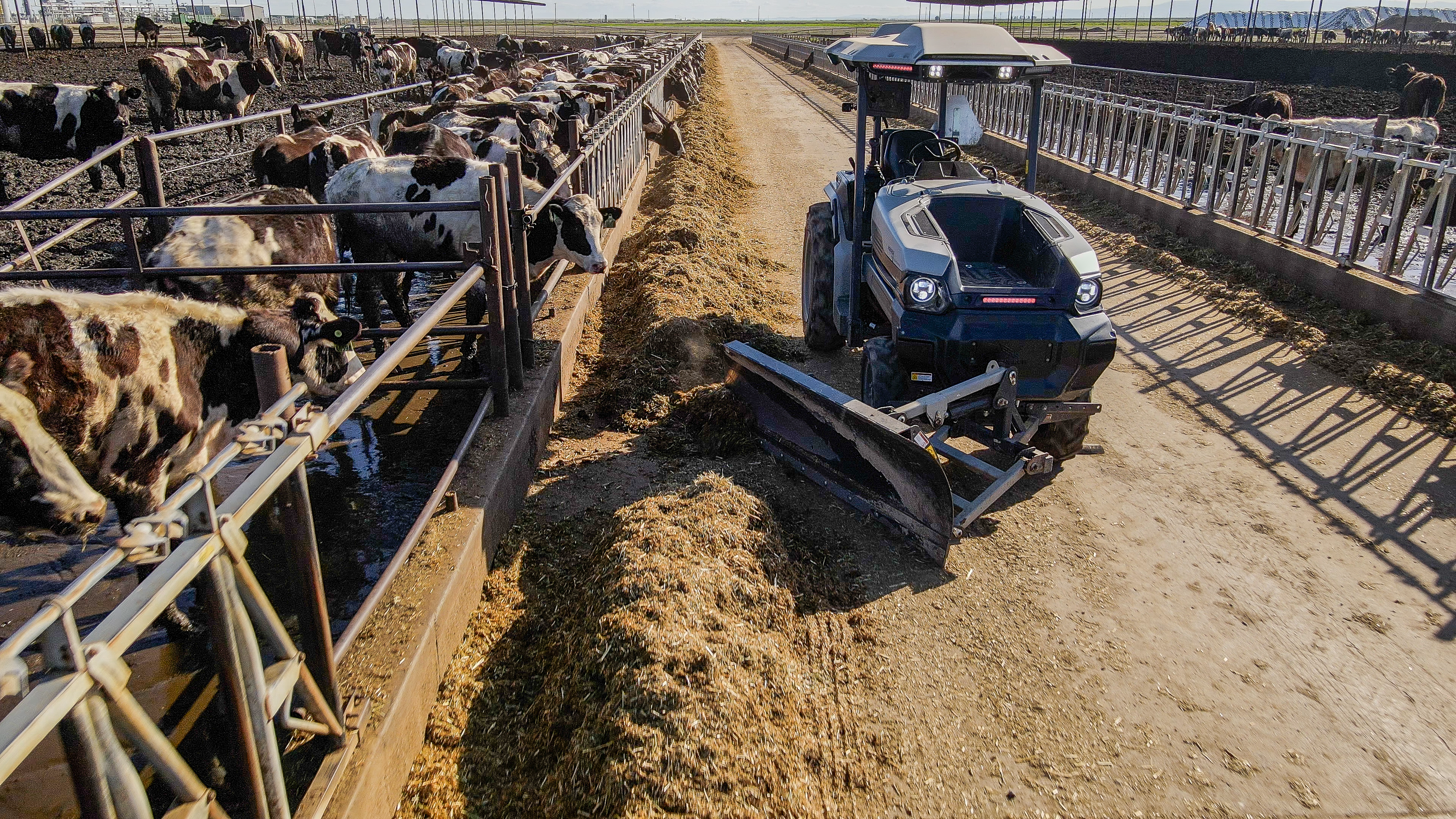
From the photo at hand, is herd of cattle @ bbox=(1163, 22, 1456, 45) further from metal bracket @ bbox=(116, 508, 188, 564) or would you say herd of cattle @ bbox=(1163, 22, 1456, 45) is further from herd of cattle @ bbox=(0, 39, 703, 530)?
metal bracket @ bbox=(116, 508, 188, 564)

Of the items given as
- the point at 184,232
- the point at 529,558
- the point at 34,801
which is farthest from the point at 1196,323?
the point at 34,801

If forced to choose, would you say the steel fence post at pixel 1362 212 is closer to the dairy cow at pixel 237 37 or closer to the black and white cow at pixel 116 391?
the black and white cow at pixel 116 391

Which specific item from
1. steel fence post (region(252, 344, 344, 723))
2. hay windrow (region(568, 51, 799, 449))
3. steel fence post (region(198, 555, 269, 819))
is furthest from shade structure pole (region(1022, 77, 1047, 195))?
steel fence post (region(198, 555, 269, 819))

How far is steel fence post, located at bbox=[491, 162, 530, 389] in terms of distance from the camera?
5609mm

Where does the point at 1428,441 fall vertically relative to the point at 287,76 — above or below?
below

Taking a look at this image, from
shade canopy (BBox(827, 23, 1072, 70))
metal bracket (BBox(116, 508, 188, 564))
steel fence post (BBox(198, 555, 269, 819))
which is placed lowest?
steel fence post (BBox(198, 555, 269, 819))

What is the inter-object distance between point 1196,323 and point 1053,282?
4321mm

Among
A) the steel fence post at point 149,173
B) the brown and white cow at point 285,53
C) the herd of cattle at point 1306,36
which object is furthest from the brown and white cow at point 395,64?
the herd of cattle at point 1306,36

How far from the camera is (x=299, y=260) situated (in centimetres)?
684

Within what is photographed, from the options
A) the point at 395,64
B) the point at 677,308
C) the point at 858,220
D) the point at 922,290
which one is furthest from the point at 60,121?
the point at 395,64

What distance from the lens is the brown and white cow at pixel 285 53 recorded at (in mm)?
40031

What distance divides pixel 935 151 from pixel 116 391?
586 cm

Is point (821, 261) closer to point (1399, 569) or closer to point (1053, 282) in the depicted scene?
point (1053, 282)

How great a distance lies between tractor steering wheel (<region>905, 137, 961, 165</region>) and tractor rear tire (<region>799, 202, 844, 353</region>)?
82cm
